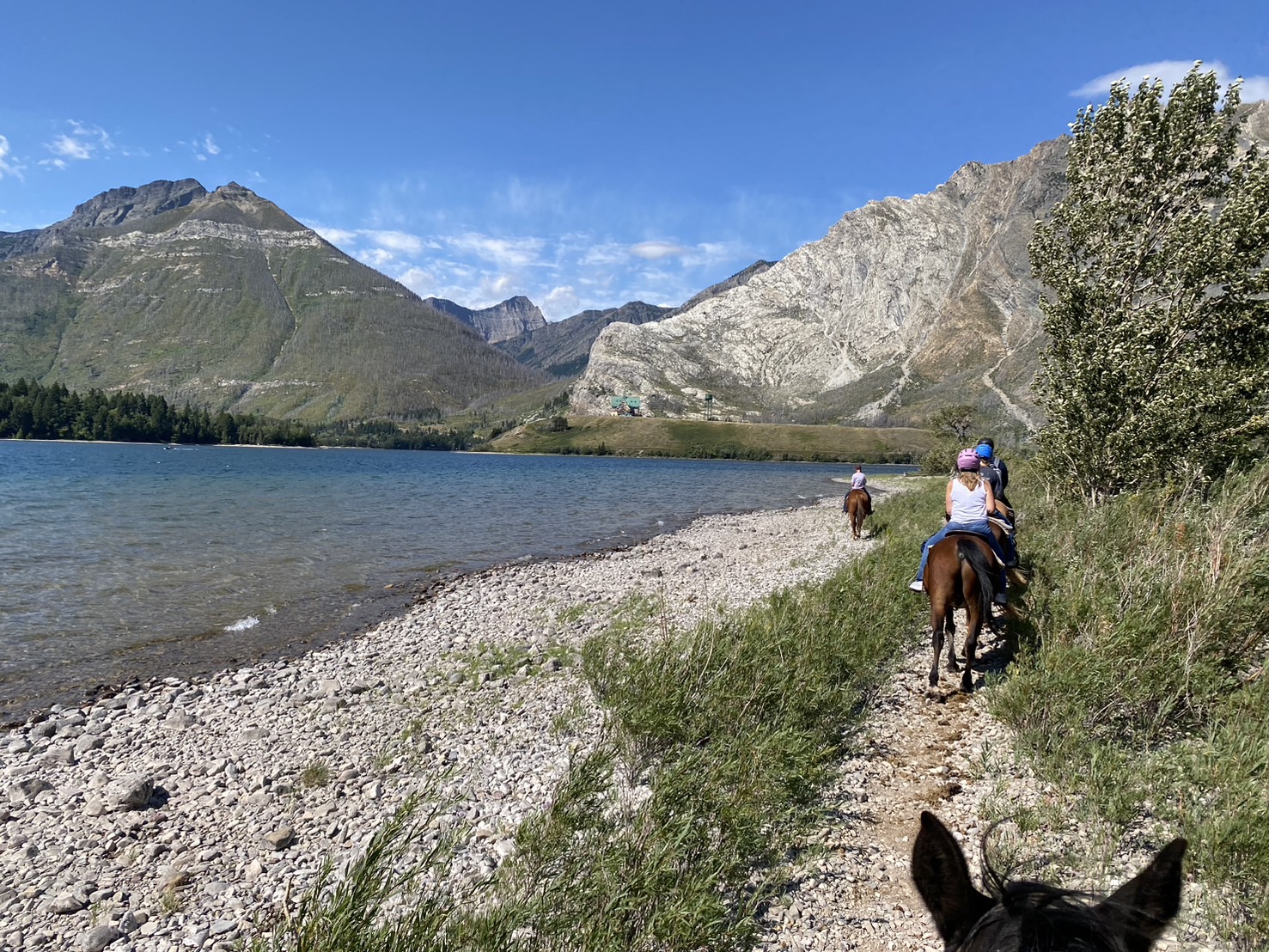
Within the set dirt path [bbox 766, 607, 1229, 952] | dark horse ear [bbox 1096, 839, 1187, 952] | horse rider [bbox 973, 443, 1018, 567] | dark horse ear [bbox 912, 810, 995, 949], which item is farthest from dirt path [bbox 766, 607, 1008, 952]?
horse rider [bbox 973, 443, 1018, 567]

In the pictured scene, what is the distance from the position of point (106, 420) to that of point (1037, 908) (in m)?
215

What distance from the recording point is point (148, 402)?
180750 mm

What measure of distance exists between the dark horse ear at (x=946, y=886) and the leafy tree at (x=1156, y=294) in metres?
14.1

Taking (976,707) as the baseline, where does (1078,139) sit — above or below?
above

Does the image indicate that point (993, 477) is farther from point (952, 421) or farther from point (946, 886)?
point (952, 421)

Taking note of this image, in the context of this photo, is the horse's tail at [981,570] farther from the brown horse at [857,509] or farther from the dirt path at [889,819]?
the brown horse at [857,509]

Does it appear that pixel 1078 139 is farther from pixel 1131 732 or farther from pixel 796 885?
pixel 796 885

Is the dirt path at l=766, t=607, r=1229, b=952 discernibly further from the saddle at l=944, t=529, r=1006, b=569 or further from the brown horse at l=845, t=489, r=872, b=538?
the brown horse at l=845, t=489, r=872, b=538

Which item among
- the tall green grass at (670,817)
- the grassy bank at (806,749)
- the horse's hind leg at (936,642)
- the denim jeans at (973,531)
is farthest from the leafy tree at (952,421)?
the tall green grass at (670,817)

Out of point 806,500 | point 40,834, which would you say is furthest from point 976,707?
point 806,500

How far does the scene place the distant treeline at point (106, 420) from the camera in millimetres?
158000

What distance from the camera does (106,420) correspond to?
163625 millimetres

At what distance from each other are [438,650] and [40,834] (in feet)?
24.9

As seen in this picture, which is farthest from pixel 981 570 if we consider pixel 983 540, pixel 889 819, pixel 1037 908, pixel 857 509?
pixel 857 509
